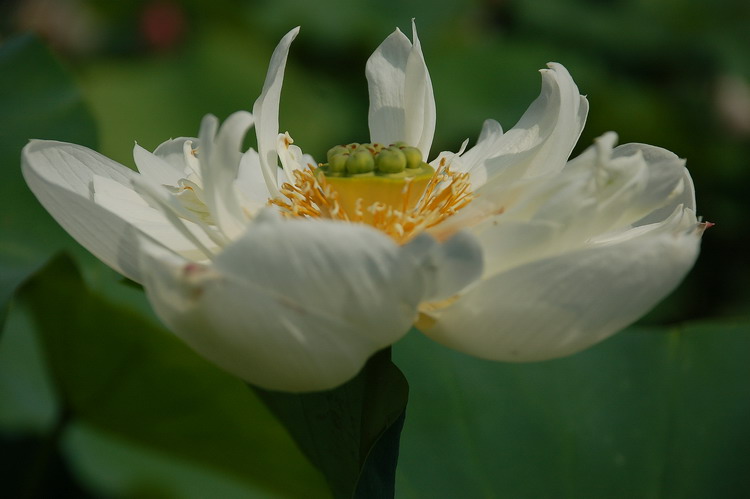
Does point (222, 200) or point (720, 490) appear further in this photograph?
point (720, 490)

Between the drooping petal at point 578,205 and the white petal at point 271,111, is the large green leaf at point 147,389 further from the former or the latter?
the drooping petal at point 578,205

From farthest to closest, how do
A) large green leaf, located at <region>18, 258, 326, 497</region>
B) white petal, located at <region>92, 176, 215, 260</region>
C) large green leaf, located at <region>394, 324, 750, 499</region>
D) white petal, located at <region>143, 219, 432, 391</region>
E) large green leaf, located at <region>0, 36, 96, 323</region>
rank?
1. large green leaf, located at <region>0, 36, 96, 323</region>
2. large green leaf, located at <region>394, 324, 750, 499</region>
3. large green leaf, located at <region>18, 258, 326, 497</region>
4. white petal, located at <region>92, 176, 215, 260</region>
5. white petal, located at <region>143, 219, 432, 391</region>

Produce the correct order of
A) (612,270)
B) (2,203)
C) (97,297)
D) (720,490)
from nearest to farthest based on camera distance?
1. (612,270)
2. (97,297)
3. (720,490)
4. (2,203)

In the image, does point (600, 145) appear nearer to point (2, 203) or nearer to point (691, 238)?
point (691, 238)

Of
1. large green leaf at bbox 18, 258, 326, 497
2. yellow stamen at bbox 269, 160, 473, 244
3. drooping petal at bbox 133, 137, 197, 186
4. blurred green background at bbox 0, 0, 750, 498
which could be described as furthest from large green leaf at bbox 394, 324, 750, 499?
drooping petal at bbox 133, 137, 197, 186

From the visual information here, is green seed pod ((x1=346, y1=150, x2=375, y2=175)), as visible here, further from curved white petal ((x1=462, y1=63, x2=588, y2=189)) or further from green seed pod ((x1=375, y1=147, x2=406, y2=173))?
curved white petal ((x1=462, y1=63, x2=588, y2=189))

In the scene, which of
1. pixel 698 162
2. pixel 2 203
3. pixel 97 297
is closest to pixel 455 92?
pixel 698 162

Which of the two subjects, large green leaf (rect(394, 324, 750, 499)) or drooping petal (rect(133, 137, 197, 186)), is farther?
large green leaf (rect(394, 324, 750, 499))
